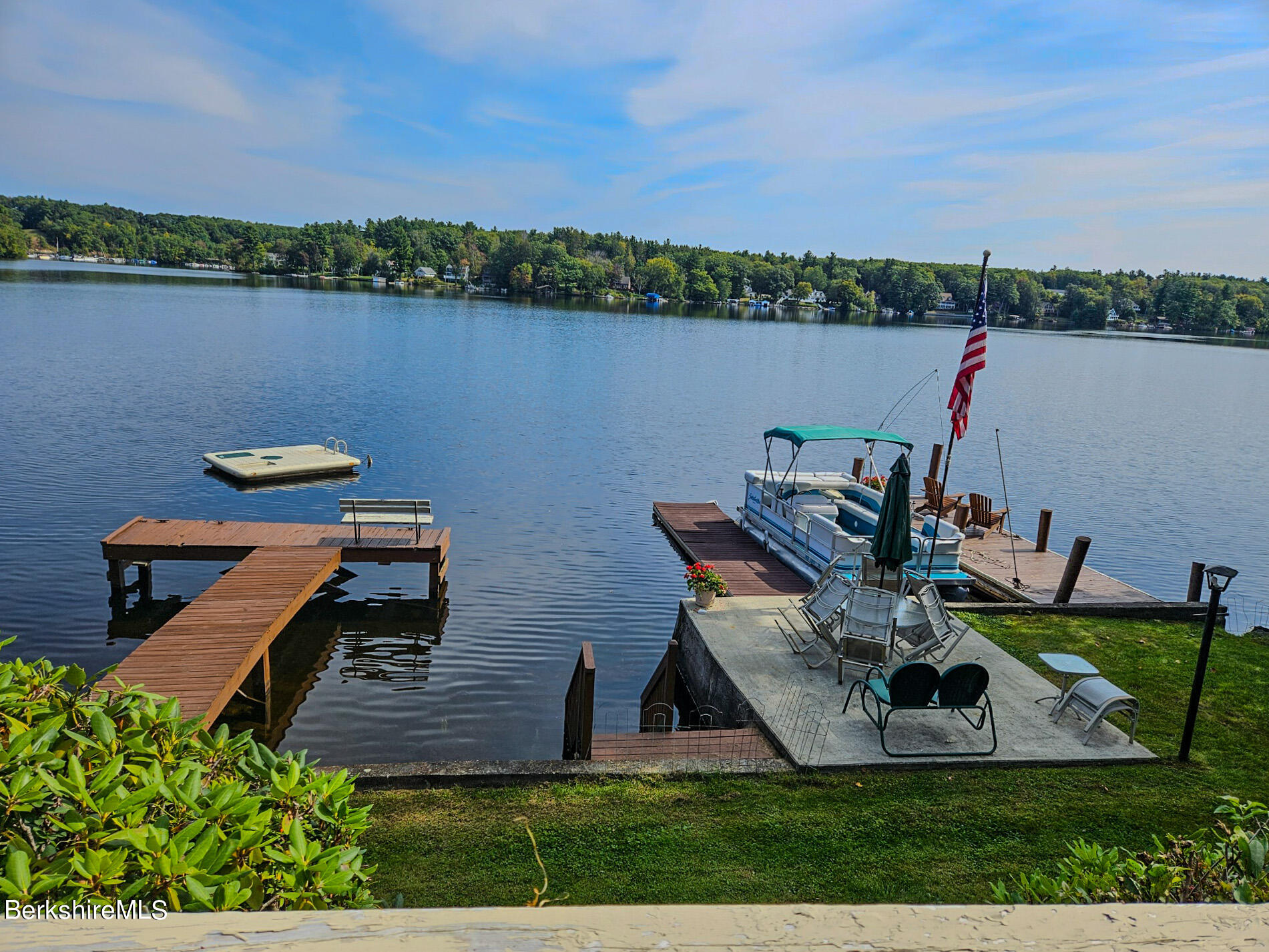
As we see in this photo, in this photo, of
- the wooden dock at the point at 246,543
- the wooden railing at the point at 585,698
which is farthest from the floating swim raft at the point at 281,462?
the wooden railing at the point at 585,698

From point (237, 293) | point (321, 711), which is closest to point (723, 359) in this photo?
point (321, 711)

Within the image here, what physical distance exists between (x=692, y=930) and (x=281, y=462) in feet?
77.0

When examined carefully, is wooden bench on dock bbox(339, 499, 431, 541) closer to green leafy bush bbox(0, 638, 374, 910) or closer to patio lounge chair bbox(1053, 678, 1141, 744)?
patio lounge chair bbox(1053, 678, 1141, 744)

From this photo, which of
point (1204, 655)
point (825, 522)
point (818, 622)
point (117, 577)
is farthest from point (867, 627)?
point (117, 577)

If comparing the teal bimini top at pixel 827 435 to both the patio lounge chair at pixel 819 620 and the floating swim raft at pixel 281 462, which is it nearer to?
the patio lounge chair at pixel 819 620

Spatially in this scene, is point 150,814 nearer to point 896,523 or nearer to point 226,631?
point 226,631

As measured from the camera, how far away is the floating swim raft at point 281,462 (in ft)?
71.0

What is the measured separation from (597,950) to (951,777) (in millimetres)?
6578

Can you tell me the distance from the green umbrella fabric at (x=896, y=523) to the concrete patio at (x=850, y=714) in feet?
5.13

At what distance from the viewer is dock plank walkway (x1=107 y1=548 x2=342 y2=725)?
8875 mm

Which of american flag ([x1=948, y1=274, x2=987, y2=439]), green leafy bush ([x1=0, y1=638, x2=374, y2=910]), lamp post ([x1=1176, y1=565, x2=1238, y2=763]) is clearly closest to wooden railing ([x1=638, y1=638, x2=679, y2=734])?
lamp post ([x1=1176, y1=565, x2=1238, y2=763])

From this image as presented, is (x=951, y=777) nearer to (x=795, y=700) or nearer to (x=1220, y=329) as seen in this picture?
(x=795, y=700)

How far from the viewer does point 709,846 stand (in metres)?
Answer: 6.00

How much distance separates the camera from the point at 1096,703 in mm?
8008
